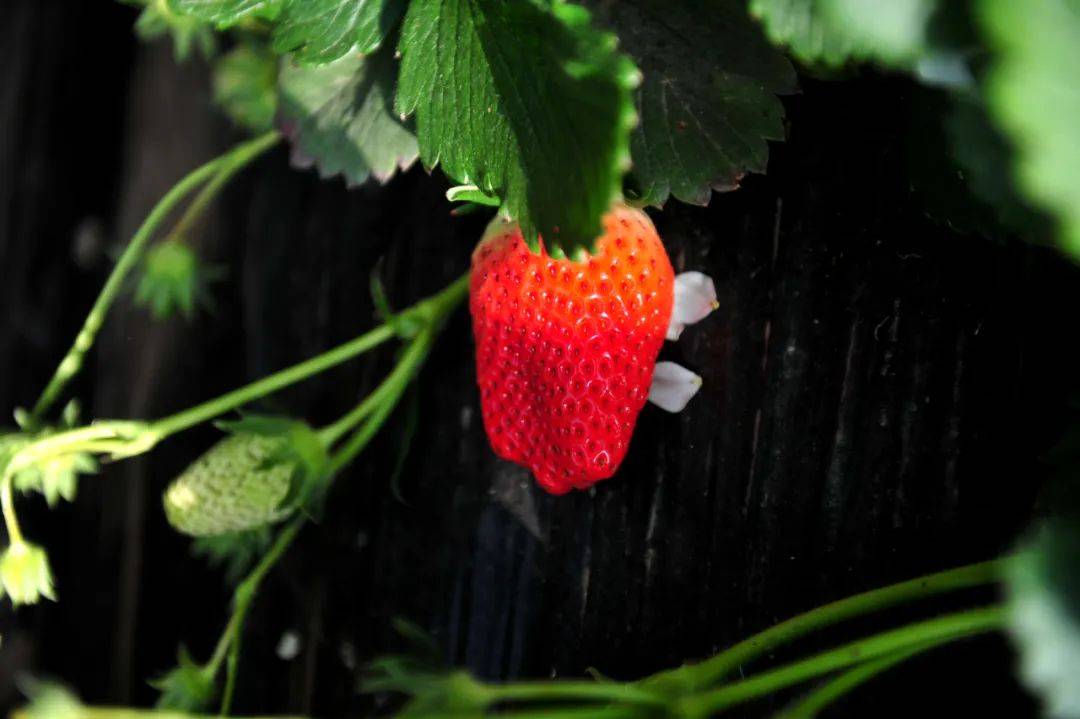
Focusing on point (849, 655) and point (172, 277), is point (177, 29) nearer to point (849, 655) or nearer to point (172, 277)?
point (172, 277)

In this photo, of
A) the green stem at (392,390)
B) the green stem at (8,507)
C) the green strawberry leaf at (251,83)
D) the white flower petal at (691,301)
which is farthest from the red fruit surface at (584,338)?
the green strawberry leaf at (251,83)

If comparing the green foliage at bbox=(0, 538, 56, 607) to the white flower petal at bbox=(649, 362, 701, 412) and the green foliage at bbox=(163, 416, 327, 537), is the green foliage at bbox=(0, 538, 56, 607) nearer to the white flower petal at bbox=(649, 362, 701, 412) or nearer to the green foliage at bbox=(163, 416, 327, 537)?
the green foliage at bbox=(163, 416, 327, 537)

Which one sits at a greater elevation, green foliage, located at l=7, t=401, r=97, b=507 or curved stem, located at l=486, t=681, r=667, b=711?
curved stem, located at l=486, t=681, r=667, b=711

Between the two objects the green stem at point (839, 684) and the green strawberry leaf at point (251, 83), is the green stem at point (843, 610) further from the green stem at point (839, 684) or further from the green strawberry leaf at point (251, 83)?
the green strawberry leaf at point (251, 83)

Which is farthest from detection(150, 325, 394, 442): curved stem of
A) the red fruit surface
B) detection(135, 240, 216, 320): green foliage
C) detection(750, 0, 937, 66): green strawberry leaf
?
detection(750, 0, 937, 66): green strawberry leaf

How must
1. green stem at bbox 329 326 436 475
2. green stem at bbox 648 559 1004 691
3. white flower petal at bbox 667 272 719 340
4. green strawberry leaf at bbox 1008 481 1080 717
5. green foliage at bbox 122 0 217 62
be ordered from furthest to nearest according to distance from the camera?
green foliage at bbox 122 0 217 62 < green stem at bbox 329 326 436 475 < white flower petal at bbox 667 272 719 340 < green stem at bbox 648 559 1004 691 < green strawberry leaf at bbox 1008 481 1080 717

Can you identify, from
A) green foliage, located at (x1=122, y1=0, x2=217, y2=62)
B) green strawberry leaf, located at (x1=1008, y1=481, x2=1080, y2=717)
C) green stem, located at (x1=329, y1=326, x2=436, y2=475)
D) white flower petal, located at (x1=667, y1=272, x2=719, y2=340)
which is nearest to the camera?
green strawberry leaf, located at (x1=1008, y1=481, x2=1080, y2=717)

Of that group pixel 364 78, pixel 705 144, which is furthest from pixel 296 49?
pixel 705 144
